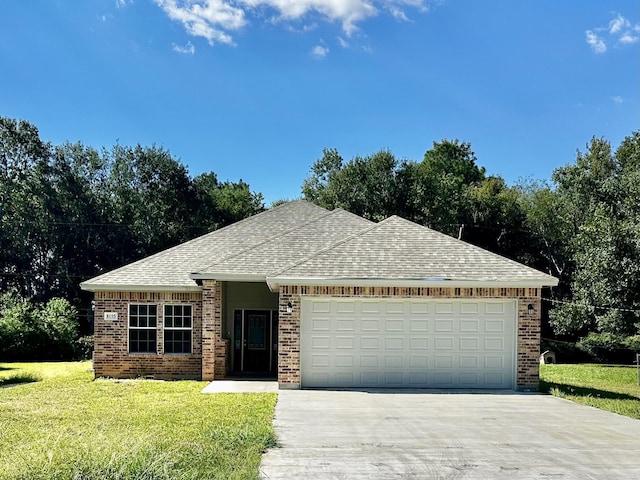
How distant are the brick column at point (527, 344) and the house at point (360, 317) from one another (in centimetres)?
2

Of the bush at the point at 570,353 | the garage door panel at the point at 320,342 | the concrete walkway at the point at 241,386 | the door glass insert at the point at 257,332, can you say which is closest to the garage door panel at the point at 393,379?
the garage door panel at the point at 320,342

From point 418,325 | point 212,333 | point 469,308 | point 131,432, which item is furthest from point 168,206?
point 131,432

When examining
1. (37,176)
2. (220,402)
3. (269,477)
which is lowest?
(220,402)

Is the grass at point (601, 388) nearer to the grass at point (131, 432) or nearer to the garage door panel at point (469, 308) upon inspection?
the garage door panel at point (469, 308)

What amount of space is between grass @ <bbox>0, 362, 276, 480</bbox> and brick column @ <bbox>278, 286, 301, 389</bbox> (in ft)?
3.62

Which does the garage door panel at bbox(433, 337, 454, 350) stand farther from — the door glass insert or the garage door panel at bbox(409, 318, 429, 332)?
the door glass insert

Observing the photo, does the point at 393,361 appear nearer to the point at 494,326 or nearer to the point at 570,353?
the point at 494,326

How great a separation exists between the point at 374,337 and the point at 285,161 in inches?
1077

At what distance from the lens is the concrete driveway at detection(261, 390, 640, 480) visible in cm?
675

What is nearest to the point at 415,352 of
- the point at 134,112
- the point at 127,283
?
the point at 127,283

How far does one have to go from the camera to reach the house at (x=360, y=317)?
13602 millimetres

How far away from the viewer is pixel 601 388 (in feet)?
53.9

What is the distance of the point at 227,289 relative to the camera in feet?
55.9

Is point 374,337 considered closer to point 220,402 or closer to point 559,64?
point 220,402
